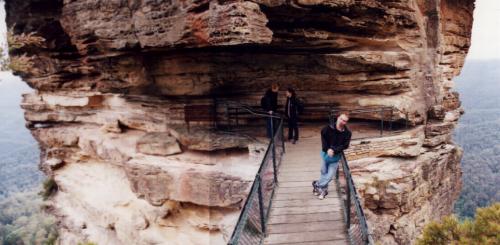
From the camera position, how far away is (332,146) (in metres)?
6.18

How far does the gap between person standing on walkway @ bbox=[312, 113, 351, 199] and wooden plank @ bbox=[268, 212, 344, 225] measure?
511 millimetres

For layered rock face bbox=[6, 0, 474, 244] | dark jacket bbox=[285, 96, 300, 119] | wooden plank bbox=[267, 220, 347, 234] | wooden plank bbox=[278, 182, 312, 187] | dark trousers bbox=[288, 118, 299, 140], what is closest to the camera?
wooden plank bbox=[267, 220, 347, 234]

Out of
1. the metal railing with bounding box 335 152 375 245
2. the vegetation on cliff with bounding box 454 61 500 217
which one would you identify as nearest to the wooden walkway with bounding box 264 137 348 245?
the metal railing with bounding box 335 152 375 245

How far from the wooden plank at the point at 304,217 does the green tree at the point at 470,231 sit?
2254 mm

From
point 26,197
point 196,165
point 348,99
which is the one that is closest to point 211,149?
point 196,165

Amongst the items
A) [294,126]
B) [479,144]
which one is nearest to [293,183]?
[294,126]

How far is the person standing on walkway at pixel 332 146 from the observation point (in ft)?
20.1

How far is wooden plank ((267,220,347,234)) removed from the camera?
5.70 m

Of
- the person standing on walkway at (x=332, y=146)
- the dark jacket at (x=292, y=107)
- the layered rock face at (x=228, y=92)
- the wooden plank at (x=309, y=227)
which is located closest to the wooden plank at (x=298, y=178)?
the person standing on walkway at (x=332, y=146)

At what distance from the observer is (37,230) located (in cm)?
4694

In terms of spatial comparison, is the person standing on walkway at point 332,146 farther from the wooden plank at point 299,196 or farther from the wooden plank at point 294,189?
the wooden plank at point 294,189

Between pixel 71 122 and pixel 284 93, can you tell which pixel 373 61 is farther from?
pixel 71 122

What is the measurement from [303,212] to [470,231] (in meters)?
3.20

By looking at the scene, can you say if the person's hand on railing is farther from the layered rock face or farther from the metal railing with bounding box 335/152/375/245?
the layered rock face
